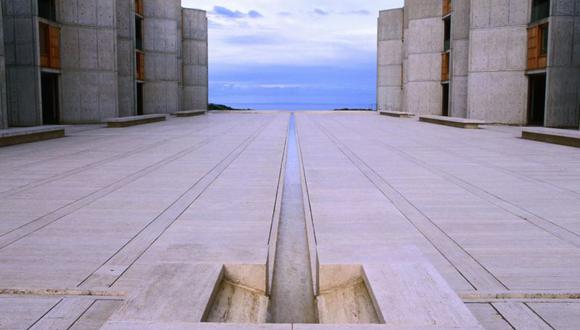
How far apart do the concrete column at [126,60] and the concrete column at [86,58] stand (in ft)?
17.2

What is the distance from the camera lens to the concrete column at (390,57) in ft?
165

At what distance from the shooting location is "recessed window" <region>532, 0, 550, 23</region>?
27.4m

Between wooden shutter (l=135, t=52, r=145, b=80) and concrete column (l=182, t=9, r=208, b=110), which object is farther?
concrete column (l=182, t=9, r=208, b=110)

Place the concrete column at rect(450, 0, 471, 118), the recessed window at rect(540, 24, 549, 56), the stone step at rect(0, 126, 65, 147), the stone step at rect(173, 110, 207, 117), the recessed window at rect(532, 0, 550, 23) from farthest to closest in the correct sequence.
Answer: the stone step at rect(173, 110, 207, 117) → the concrete column at rect(450, 0, 471, 118) → the recessed window at rect(532, 0, 550, 23) → the recessed window at rect(540, 24, 549, 56) → the stone step at rect(0, 126, 65, 147)

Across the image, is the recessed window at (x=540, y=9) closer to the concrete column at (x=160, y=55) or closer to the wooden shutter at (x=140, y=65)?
the concrete column at (x=160, y=55)

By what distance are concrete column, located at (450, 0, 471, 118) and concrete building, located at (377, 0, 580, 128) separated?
6cm

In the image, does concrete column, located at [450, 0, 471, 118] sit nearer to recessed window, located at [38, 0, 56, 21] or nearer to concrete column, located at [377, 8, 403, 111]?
concrete column, located at [377, 8, 403, 111]

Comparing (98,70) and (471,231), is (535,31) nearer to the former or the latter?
(98,70)

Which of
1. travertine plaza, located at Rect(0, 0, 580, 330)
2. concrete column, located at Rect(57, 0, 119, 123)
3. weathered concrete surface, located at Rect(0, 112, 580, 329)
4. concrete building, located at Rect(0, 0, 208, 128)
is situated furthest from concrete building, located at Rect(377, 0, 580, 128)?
concrete building, located at Rect(0, 0, 208, 128)

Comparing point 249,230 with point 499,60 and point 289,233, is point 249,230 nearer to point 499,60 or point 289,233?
point 289,233

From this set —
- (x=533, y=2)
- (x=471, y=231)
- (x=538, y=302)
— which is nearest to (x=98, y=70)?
(x=533, y=2)

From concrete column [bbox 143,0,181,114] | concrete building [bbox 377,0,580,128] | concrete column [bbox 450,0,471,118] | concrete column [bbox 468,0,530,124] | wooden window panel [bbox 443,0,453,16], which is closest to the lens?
concrete building [bbox 377,0,580,128]

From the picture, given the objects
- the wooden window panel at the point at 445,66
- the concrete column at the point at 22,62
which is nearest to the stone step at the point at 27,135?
the concrete column at the point at 22,62

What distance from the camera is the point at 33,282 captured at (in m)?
4.79
